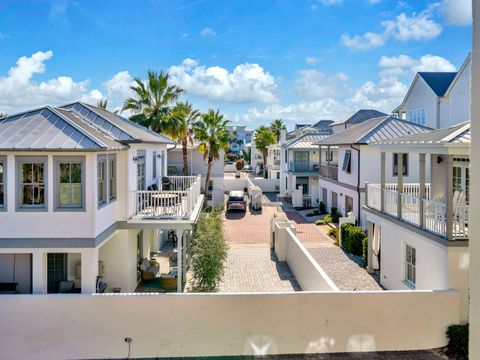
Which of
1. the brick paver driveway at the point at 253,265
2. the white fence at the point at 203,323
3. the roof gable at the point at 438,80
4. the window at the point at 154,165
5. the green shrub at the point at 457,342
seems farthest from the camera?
the roof gable at the point at 438,80

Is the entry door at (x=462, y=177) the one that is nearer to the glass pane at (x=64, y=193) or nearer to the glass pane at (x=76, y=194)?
the glass pane at (x=76, y=194)

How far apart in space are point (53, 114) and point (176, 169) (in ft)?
71.5

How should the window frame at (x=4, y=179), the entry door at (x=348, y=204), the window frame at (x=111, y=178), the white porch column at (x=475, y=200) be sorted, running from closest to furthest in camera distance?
the white porch column at (x=475, y=200), the window frame at (x=4, y=179), the window frame at (x=111, y=178), the entry door at (x=348, y=204)

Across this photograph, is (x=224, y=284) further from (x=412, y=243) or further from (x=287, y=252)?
(x=412, y=243)

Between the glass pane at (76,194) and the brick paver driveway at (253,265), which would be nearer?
the glass pane at (76,194)

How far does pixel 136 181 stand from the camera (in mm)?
15570

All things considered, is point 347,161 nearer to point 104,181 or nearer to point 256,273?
point 256,273

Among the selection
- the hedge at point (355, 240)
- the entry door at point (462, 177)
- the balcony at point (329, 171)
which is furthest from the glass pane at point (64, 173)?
the balcony at point (329, 171)

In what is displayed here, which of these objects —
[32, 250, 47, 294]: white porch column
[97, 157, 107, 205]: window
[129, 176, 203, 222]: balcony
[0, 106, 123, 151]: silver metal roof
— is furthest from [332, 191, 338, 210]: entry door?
[32, 250, 47, 294]: white porch column

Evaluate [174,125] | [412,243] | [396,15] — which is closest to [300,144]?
[174,125]

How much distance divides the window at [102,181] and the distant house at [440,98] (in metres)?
20.2

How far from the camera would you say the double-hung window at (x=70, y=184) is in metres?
11.5

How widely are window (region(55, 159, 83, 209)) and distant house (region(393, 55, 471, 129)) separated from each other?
21138 millimetres

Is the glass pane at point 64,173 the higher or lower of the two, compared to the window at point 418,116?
lower
